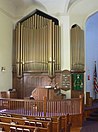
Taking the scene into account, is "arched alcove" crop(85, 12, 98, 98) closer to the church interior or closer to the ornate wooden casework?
the church interior

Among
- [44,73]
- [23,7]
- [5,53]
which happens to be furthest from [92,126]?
[23,7]

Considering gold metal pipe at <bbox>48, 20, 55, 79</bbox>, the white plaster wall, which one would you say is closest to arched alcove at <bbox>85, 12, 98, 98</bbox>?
gold metal pipe at <bbox>48, 20, 55, 79</bbox>

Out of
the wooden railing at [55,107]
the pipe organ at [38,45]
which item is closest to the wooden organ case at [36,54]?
the pipe organ at [38,45]

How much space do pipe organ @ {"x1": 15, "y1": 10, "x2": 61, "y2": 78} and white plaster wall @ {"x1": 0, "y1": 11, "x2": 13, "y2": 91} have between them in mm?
310

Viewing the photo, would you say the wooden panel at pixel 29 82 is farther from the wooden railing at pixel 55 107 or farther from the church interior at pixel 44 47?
the wooden railing at pixel 55 107

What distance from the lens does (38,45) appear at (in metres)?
8.95

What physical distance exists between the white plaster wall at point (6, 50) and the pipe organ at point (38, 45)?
0.31 meters

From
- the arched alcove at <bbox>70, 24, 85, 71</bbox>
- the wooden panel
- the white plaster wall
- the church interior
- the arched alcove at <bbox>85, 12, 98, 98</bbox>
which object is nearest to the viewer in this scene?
the white plaster wall

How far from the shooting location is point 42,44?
8.91m

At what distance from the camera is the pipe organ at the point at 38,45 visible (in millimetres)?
8758

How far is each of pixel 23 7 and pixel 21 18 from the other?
487 millimetres

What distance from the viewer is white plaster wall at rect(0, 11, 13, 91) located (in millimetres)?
8570

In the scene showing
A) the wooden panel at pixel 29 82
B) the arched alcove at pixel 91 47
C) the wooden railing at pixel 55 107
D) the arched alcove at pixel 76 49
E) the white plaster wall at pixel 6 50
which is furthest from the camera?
the arched alcove at pixel 91 47

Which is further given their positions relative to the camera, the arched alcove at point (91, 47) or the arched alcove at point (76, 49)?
the arched alcove at point (91, 47)
